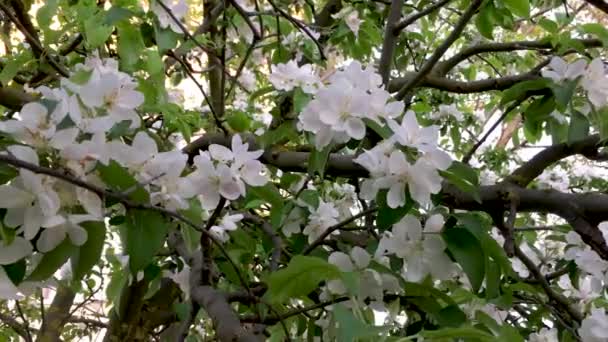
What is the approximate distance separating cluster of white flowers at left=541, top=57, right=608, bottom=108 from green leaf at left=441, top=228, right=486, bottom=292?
0.31m

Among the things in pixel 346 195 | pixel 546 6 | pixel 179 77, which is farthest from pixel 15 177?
pixel 546 6

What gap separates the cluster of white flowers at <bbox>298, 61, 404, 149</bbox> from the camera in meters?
Result: 0.73

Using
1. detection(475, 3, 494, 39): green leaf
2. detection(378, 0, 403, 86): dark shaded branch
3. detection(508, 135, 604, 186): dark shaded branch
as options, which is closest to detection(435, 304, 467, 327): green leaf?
detection(508, 135, 604, 186): dark shaded branch

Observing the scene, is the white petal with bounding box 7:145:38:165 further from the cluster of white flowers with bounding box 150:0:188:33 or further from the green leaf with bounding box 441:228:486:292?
the cluster of white flowers with bounding box 150:0:188:33

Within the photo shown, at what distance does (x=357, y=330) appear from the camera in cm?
58

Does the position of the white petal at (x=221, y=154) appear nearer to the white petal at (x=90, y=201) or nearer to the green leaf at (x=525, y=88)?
the white petal at (x=90, y=201)

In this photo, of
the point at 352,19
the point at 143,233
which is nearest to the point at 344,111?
the point at 143,233

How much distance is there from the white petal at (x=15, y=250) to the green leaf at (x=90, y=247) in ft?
0.14

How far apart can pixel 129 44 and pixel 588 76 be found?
0.72 meters

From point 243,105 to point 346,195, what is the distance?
31.4 inches

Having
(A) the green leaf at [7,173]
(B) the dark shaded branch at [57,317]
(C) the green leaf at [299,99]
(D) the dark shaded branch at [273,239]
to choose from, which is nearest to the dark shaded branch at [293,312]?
(D) the dark shaded branch at [273,239]

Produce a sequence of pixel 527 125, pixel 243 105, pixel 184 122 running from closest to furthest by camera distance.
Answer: pixel 527 125 → pixel 184 122 → pixel 243 105

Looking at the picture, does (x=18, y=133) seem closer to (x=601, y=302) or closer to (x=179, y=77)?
(x=601, y=302)

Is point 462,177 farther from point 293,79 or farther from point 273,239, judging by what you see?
point 273,239
